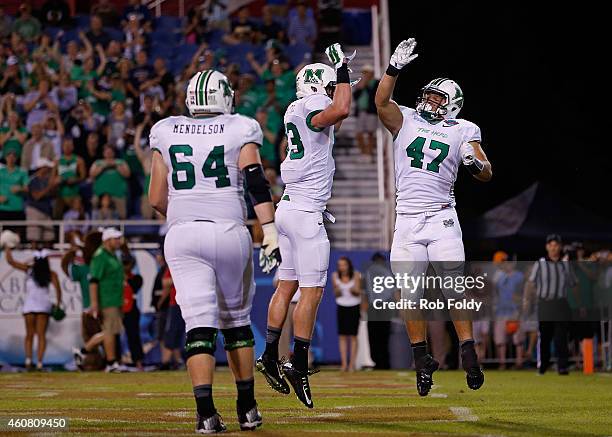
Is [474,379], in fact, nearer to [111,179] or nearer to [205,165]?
[205,165]

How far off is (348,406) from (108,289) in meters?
7.81

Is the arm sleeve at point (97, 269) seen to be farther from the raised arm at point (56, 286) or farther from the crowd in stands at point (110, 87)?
the crowd in stands at point (110, 87)

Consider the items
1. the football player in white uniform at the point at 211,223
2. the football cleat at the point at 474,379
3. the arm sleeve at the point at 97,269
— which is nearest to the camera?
the football player in white uniform at the point at 211,223

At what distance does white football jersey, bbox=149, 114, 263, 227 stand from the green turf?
1.29 meters

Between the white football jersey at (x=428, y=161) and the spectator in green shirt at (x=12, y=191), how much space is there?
970 centimetres

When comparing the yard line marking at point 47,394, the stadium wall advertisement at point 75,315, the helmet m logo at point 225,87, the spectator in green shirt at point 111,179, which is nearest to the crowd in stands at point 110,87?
the spectator in green shirt at point 111,179

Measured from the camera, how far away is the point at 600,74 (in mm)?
27078

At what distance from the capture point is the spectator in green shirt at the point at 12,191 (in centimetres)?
1800

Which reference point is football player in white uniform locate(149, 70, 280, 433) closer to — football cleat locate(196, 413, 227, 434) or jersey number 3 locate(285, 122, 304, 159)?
football cleat locate(196, 413, 227, 434)

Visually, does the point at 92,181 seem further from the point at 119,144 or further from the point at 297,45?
the point at 297,45

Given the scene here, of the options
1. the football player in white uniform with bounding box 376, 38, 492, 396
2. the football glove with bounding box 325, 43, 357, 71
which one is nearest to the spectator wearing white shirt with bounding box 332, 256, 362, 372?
the football player in white uniform with bounding box 376, 38, 492, 396

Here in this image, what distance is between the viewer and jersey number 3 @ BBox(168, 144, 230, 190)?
7121 mm

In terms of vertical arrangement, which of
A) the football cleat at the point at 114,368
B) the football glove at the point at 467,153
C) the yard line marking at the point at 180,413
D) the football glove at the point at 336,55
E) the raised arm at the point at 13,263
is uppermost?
the football glove at the point at 336,55

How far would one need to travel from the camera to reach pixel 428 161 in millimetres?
9445
